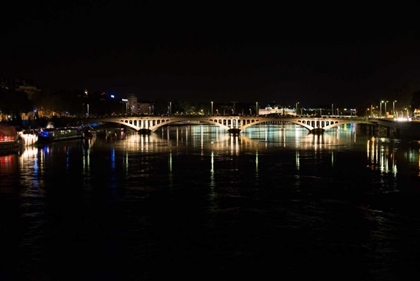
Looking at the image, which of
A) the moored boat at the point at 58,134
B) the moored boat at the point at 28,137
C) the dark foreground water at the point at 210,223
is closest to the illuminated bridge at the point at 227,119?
the moored boat at the point at 58,134

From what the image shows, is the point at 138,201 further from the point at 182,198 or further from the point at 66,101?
the point at 66,101

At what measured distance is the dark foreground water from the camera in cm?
1292

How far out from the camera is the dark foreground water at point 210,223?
12.9 m

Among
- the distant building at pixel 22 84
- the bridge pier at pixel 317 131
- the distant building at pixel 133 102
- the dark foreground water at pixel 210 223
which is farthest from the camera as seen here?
the distant building at pixel 133 102

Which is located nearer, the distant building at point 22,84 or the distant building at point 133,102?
the distant building at point 22,84

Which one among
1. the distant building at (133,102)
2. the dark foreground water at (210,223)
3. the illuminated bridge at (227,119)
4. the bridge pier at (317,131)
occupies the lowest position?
the dark foreground water at (210,223)

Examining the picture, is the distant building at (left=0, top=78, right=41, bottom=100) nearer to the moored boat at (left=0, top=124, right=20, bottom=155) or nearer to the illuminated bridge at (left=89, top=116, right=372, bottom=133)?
the illuminated bridge at (left=89, top=116, right=372, bottom=133)

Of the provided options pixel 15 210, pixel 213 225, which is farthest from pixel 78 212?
pixel 213 225

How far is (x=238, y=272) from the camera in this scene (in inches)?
496

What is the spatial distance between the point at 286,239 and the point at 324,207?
4813mm

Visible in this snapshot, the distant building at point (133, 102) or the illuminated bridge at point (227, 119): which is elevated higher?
the distant building at point (133, 102)

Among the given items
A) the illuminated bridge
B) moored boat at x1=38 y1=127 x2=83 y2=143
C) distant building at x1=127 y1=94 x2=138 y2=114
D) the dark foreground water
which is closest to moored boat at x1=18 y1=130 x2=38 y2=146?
moored boat at x1=38 y1=127 x2=83 y2=143

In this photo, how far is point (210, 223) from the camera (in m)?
17.1

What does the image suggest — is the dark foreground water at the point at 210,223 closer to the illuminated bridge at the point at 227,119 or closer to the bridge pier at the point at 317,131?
the bridge pier at the point at 317,131
